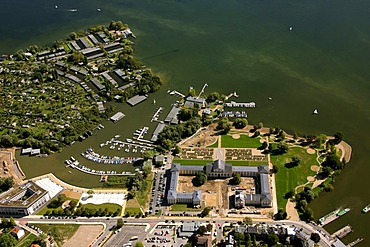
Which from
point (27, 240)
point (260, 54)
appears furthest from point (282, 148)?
point (27, 240)

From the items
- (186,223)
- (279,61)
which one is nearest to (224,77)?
(279,61)

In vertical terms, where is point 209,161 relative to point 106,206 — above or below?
above

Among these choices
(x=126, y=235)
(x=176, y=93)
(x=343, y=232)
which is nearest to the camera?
(x=343, y=232)

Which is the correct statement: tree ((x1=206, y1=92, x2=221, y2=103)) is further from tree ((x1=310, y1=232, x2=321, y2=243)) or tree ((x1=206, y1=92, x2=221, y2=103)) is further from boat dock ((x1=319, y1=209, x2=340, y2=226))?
tree ((x1=310, y1=232, x2=321, y2=243))

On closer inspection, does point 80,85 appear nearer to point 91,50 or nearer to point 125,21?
point 91,50

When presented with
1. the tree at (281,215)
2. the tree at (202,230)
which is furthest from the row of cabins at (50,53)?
the tree at (281,215)

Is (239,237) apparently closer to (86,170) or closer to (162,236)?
(162,236)

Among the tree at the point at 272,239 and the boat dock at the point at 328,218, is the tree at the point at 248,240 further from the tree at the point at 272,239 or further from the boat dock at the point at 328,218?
the boat dock at the point at 328,218
